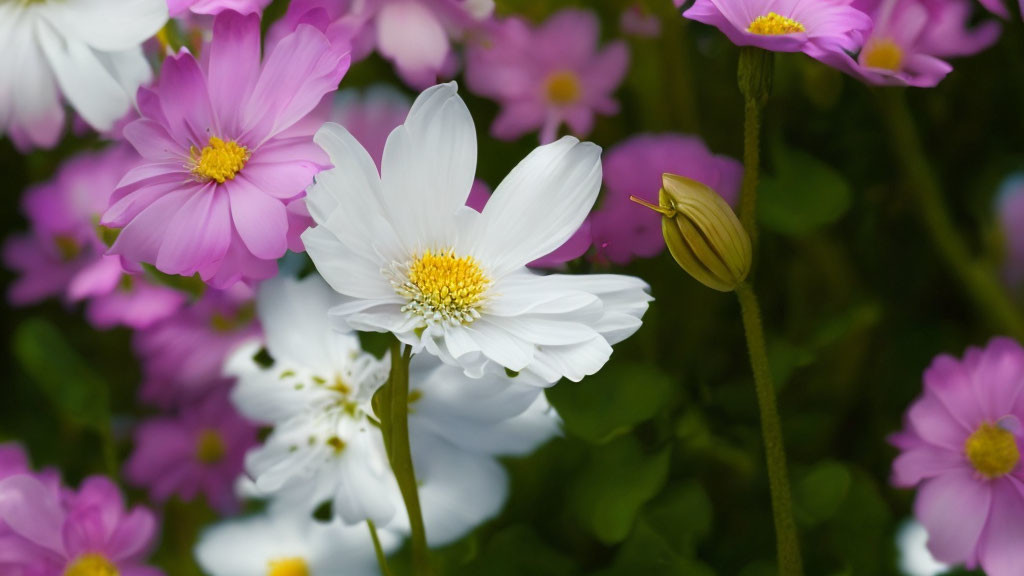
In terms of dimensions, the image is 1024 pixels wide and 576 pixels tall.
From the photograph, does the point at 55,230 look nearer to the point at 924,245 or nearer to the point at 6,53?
the point at 6,53

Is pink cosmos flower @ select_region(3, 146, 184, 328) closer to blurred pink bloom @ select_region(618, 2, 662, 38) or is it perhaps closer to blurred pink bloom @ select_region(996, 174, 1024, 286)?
blurred pink bloom @ select_region(618, 2, 662, 38)

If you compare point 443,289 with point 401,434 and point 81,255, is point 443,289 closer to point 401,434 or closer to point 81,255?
A: point 401,434

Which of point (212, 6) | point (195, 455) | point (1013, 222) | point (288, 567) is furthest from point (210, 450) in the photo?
point (1013, 222)

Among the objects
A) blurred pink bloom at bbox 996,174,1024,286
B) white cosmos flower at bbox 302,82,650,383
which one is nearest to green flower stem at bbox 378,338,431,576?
white cosmos flower at bbox 302,82,650,383

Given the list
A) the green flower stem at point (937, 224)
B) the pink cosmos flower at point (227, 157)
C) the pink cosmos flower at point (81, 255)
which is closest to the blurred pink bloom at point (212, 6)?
the pink cosmos flower at point (227, 157)

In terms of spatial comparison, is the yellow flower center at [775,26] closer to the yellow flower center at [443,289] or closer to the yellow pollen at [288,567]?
the yellow flower center at [443,289]

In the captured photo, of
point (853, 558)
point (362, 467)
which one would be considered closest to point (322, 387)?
point (362, 467)
